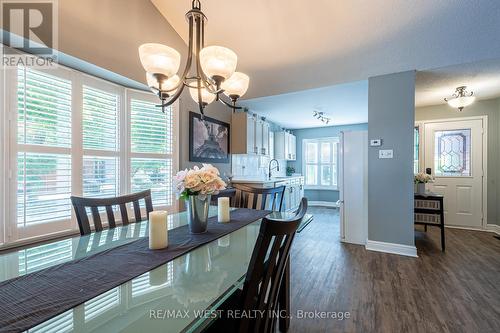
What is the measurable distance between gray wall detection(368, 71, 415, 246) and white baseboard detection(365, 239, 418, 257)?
0.05m

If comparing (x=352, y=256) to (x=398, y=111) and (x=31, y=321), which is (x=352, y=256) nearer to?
(x=398, y=111)

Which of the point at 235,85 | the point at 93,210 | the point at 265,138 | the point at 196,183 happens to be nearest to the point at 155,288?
the point at 196,183

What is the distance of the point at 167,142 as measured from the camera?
120 inches

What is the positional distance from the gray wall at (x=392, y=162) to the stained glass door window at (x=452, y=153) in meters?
2.31

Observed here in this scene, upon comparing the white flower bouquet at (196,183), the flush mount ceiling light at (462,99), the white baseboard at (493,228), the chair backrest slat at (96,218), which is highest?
the flush mount ceiling light at (462,99)

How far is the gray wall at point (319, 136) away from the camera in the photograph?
20.8 feet

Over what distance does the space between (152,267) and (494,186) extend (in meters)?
5.66

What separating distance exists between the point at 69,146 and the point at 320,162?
606 cm

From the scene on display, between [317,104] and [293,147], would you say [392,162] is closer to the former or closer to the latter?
[317,104]

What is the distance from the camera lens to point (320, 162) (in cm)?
672

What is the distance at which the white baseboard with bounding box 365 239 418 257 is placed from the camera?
109 inches

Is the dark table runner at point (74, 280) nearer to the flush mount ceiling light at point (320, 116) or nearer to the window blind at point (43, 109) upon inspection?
the window blind at point (43, 109)

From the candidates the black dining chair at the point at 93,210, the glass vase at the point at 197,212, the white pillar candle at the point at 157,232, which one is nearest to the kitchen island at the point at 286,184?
the black dining chair at the point at 93,210

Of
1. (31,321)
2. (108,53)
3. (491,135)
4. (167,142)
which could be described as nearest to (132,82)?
(108,53)
